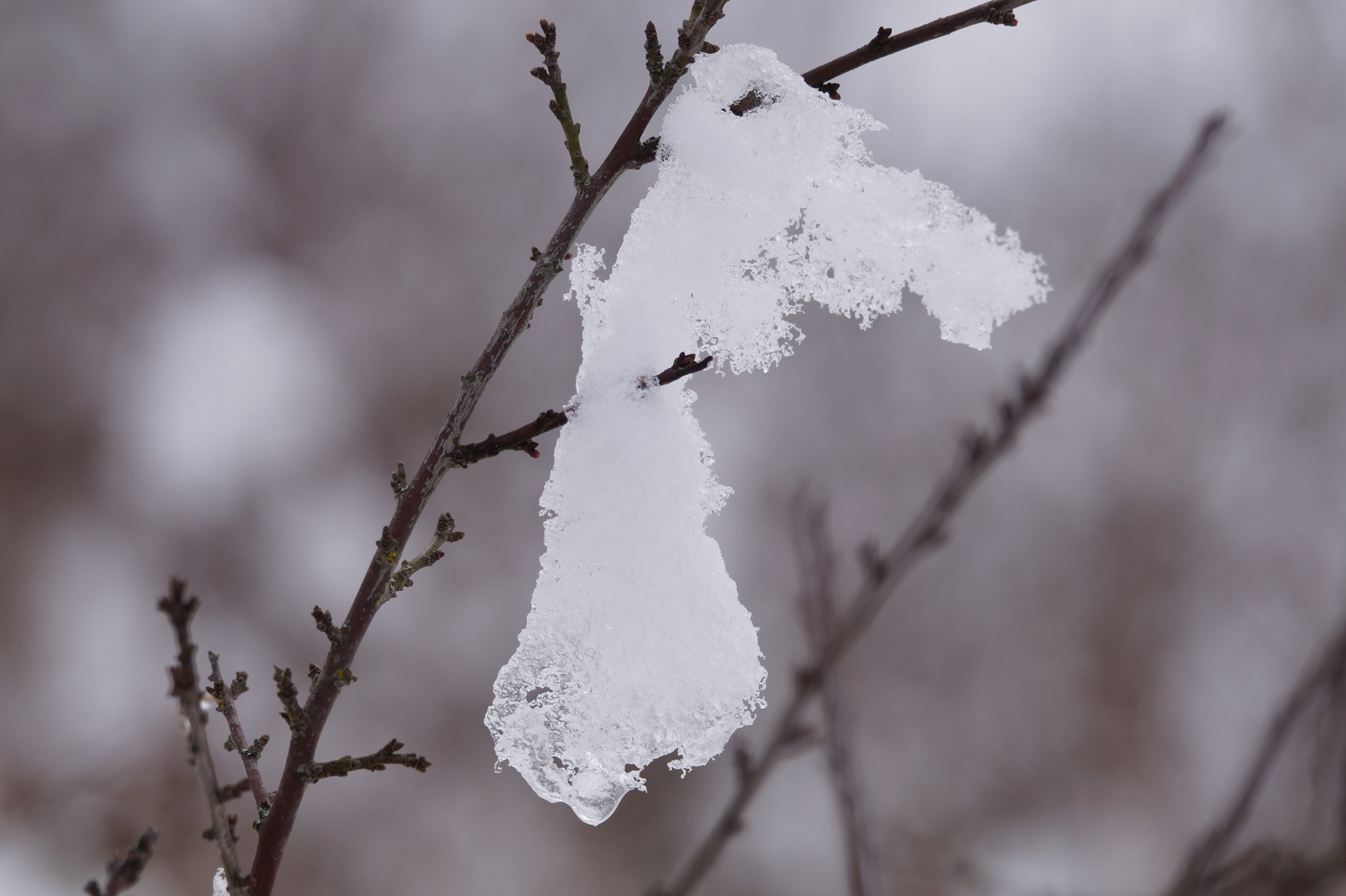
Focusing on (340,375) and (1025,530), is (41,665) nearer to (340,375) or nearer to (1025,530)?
(340,375)

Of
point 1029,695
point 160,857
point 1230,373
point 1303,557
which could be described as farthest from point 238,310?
point 1303,557

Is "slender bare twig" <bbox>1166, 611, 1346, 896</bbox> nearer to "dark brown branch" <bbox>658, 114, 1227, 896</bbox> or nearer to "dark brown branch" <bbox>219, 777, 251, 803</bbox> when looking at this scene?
"dark brown branch" <bbox>658, 114, 1227, 896</bbox>

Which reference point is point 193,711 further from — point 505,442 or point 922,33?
point 922,33

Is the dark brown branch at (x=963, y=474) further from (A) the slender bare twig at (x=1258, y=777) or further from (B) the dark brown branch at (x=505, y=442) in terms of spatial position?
(B) the dark brown branch at (x=505, y=442)

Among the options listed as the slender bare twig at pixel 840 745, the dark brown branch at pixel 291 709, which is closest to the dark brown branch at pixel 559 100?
the slender bare twig at pixel 840 745

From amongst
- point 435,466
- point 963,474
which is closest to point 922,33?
point 963,474

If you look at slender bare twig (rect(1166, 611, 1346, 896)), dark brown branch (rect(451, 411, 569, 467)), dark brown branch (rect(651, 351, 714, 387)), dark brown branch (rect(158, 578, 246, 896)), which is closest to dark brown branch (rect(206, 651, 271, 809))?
dark brown branch (rect(158, 578, 246, 896))
